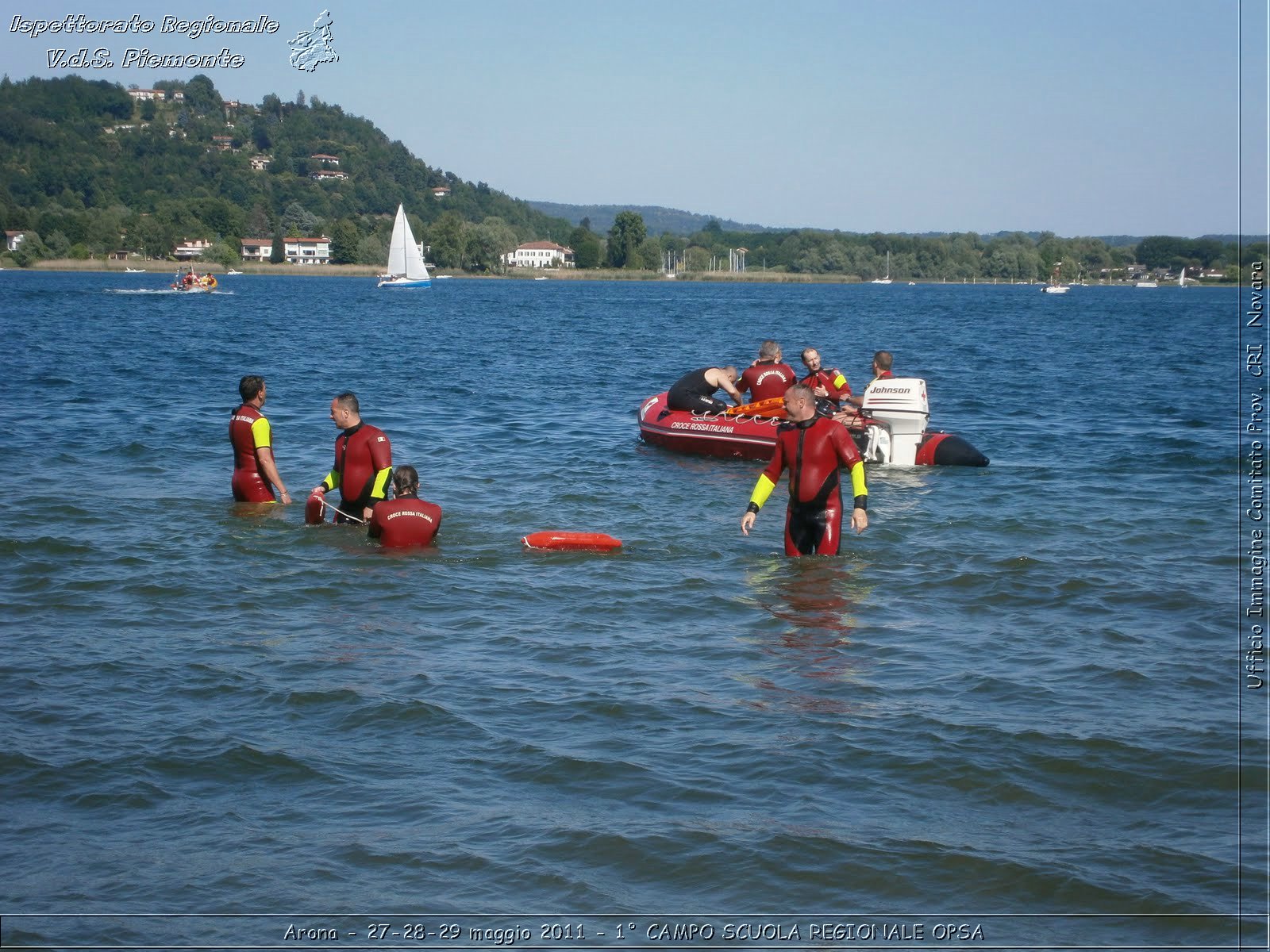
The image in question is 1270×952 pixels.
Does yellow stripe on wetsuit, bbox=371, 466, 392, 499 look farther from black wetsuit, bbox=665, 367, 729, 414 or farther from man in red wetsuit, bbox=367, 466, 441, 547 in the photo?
black wetsuit, bbox=665, 367, 729, 414

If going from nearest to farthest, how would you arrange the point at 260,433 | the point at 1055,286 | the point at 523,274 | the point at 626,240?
1. the point at 260,433
2. the point at 1055,286
3. the point at 523,274
4. the point at 626,240

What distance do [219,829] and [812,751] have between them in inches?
118

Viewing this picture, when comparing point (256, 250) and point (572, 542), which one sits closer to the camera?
point (572, 542)

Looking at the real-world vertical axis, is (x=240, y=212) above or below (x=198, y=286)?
above

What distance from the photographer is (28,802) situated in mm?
5801

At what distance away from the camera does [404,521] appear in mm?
10547

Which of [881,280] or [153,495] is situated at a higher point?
[881,280]

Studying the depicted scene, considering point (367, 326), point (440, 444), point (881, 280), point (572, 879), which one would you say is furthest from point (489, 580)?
point (881, 280)

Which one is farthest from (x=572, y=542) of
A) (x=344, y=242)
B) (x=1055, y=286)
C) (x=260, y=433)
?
(x=344, y=242)

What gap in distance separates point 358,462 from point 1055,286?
131 metres

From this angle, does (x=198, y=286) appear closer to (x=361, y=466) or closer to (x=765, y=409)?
(x=765, y=409)

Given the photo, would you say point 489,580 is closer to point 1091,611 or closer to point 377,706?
point 377,706

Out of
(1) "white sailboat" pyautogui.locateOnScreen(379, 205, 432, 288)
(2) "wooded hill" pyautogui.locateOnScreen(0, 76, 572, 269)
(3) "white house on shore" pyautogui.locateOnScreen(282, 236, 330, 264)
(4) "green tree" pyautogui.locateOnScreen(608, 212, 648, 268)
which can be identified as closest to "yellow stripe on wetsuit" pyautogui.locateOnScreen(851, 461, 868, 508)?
(1) "white sailboat" pyautogui.locateOnScreen(379, 205, 432, 288)

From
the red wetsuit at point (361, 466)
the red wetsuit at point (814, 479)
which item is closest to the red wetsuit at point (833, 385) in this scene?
the red wetsuit at point (814, 479)
